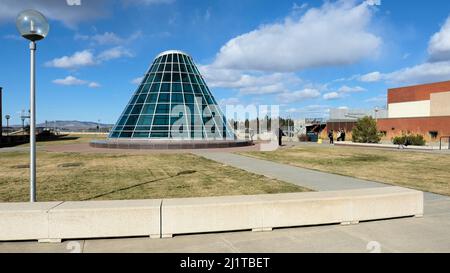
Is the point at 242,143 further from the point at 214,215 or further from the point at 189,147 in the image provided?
the point at 214,215

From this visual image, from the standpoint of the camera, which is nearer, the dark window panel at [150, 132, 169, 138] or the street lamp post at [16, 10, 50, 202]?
the street lamp post at [16, 10, 50, 202]

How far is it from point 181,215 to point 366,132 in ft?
118

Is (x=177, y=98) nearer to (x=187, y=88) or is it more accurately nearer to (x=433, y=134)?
(x=187, y=88)

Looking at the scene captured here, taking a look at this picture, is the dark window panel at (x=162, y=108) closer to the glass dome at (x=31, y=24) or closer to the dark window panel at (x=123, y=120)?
the dark window panel at (x=123, y=120)

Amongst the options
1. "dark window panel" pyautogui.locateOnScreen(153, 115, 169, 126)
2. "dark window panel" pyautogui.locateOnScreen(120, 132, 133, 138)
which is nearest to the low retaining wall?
"dark window panel" pyautogui.locateOnScreen(153, 115, 169, 126)

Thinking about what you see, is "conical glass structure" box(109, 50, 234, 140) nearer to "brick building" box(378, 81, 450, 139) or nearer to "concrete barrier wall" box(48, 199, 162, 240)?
"concrete barrier wall" box(48, 199, 162, 240)

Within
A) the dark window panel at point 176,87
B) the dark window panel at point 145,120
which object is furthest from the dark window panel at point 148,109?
the dark window panel at point 176,87

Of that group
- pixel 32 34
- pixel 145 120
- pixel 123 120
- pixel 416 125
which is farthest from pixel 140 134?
pixel 416 125

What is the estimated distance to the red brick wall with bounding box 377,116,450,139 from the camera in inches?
1863

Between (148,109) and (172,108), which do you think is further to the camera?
(148,109)

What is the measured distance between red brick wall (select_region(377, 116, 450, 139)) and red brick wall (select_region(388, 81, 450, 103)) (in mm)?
13454

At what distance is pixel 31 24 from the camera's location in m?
6.63

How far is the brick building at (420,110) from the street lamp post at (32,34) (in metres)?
49.9

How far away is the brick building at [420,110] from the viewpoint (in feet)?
160
